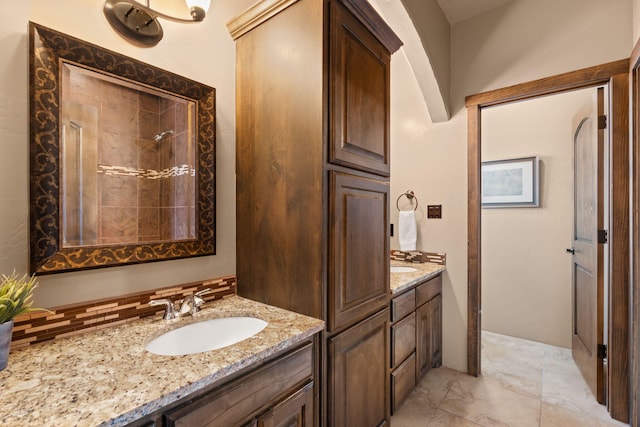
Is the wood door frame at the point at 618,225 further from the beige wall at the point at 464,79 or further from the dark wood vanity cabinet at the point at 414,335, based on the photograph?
the dark wood vanity cabinet at the point at 414,335

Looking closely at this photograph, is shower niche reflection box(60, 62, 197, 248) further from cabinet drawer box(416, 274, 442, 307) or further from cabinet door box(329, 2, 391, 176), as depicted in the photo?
cabinet drawer box(416, 274, 442, 307)

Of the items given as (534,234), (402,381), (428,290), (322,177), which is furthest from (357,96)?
(534,234)

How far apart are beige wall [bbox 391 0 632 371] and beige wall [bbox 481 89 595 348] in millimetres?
982

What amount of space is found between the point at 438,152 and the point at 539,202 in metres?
1.27

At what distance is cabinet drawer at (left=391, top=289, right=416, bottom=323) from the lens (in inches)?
68.7

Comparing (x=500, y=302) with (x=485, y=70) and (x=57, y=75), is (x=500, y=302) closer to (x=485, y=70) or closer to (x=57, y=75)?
(x=485, y=70)

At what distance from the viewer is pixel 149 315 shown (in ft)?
3.91

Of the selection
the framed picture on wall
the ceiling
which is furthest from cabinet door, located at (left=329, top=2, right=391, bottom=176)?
the framed picture on wall

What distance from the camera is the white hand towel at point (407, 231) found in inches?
103

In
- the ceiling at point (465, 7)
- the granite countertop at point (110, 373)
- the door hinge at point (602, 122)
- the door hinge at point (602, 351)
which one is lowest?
the door hinge at point (602, 351)

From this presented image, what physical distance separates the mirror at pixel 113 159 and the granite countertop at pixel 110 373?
0.27 meters

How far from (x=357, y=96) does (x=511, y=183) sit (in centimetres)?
252

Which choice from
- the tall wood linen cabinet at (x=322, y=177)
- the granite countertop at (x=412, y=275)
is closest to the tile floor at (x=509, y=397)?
the tall wood linen cabinet at (x=322, y=177)

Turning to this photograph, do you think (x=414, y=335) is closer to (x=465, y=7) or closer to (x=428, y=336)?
(x=428, y=336)
